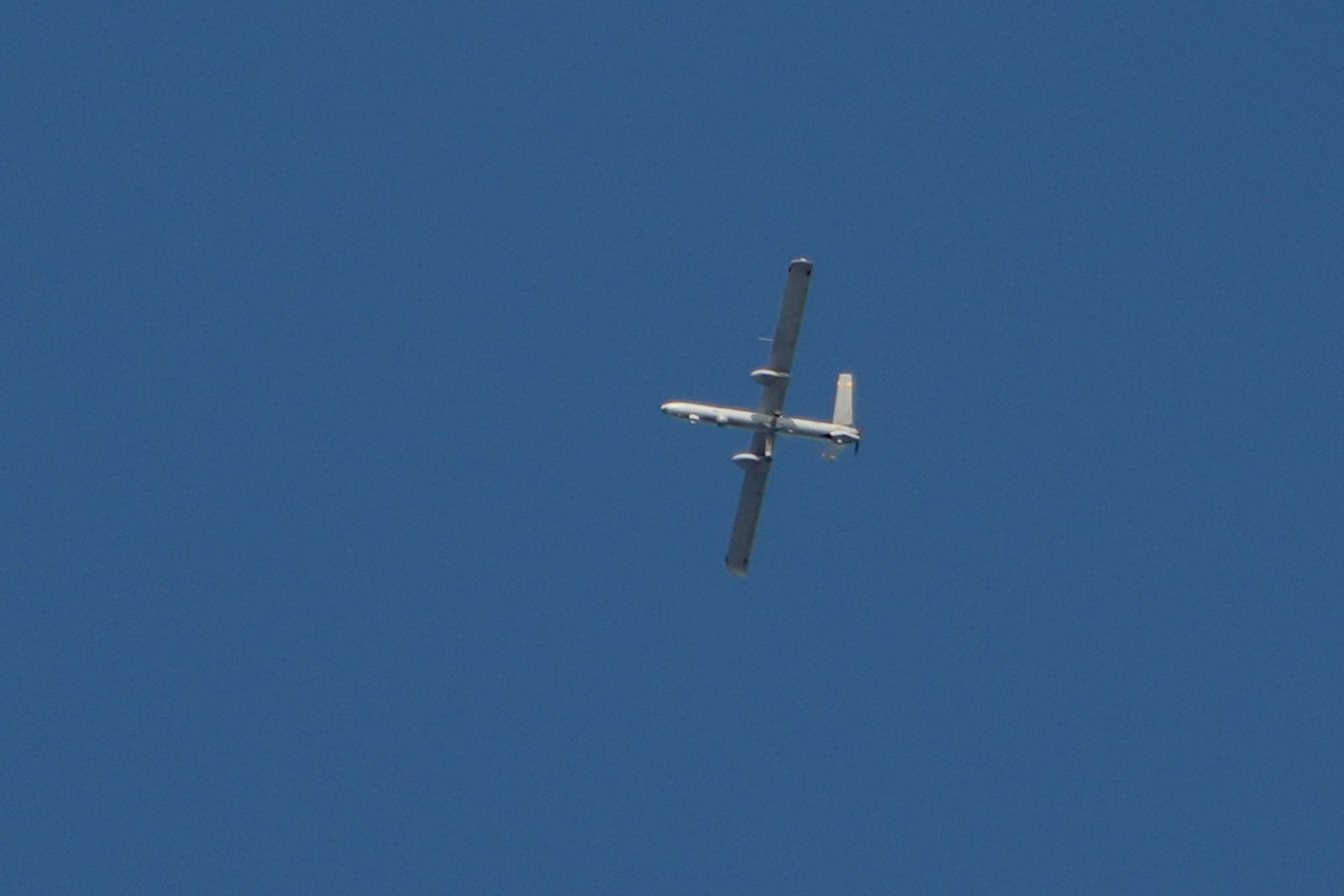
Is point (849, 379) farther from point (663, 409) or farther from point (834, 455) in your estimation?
point (663, 409)

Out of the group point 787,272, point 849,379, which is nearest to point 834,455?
point 849,379

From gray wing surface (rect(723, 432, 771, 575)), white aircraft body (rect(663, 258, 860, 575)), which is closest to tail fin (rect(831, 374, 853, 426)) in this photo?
white aircraft body (rect(663, 258, 860, 575))

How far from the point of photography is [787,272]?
Answer: 57438 millimetres

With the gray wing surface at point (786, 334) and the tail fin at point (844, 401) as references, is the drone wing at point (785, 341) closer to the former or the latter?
the gray wing surface at point (786, 334)

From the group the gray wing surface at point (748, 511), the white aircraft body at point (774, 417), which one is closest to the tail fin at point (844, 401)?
the white aircraft body at point (774, 417)

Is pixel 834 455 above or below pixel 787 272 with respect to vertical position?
below

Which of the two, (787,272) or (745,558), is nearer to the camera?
(787,272)

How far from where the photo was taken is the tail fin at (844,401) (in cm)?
6000

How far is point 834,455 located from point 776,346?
4.77 m

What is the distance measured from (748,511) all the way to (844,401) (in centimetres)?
557

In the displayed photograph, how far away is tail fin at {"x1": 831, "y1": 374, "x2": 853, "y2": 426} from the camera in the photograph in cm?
6000

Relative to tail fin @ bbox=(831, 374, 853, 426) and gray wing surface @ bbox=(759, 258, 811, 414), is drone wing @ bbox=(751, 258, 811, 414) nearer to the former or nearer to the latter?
gray wing surface @ bbox=(759, 258, 811, 414)

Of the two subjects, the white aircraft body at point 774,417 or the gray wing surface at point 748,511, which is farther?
the gray wing surface at point 748,511

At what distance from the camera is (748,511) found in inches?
2432
